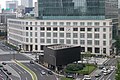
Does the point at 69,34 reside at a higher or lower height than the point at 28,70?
higher

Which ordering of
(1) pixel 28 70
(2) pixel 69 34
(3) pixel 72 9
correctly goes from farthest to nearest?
(3) pixel 72 9
(2) pixel 69 34
(1) pixel 28 70

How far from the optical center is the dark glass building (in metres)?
82.5

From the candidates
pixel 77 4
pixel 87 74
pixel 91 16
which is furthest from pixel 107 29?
pixel 87 74

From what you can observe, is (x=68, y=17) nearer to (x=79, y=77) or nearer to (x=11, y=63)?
(x=11, y=63)

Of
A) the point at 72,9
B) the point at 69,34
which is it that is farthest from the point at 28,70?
the point at 72,9

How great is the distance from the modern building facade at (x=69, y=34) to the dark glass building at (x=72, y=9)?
2.48 m

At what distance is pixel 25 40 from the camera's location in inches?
3593

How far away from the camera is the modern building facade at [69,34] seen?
79.6 m

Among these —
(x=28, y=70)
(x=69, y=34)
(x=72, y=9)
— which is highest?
(x=72, y=9)

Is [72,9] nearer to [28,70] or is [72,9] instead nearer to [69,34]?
[69,34]

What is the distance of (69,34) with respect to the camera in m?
83.3

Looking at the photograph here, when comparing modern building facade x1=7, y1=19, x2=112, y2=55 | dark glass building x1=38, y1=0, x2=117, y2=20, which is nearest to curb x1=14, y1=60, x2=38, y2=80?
modern building facade x1=7, y1=19, x2=112, y2=55

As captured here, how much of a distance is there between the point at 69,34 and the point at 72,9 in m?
7.36

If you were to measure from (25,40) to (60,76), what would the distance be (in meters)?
39.4
